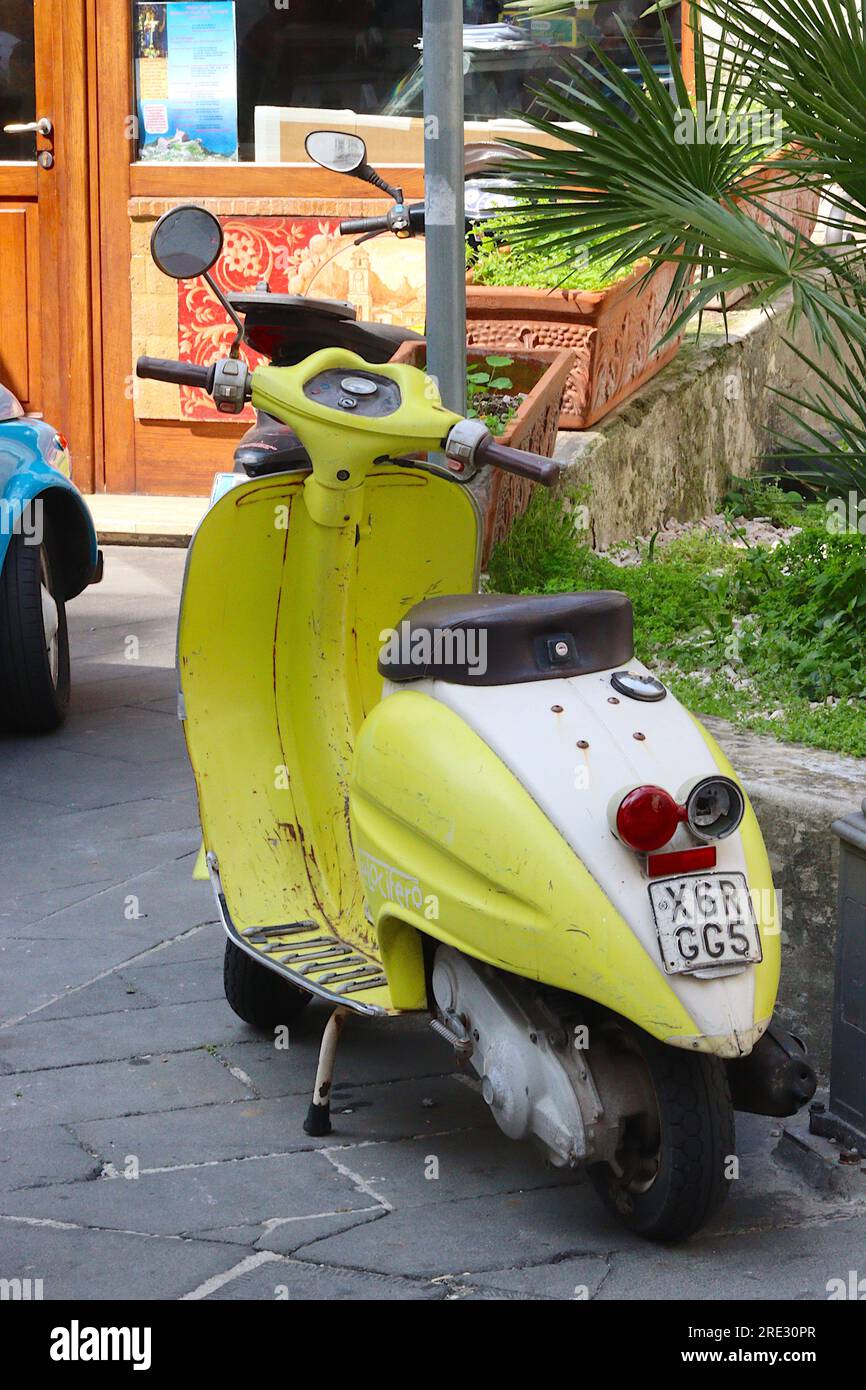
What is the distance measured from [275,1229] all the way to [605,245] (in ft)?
7.98

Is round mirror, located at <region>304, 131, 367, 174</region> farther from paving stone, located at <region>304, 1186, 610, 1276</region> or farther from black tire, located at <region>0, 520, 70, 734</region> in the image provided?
paving stone, located at <region>304, 1186, 610, 1276</region>

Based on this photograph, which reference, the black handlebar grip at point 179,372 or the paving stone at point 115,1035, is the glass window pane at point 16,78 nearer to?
the black handlebar grip at point 179,372

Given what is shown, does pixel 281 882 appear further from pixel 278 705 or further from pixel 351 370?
pixel 351 370

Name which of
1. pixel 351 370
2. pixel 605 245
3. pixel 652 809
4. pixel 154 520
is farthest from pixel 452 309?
pixel 154 520

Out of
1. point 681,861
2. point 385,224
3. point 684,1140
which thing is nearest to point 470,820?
point 681,861

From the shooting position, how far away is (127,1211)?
2.74 m

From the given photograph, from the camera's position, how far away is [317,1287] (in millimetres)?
2502

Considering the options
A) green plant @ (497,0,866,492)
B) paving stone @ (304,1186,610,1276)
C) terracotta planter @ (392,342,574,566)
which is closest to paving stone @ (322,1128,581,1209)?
paving stone @ (304,1186,610,1276)

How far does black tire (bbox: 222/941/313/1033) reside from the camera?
3.34 m

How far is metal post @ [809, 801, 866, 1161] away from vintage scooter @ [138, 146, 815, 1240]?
0.97 ft

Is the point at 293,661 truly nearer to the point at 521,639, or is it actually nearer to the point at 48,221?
the point at 521,639

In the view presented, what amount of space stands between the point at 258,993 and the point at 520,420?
249 cm

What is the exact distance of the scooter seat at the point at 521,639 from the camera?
2.69 meters

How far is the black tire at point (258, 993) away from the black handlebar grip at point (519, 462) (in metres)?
1.06
